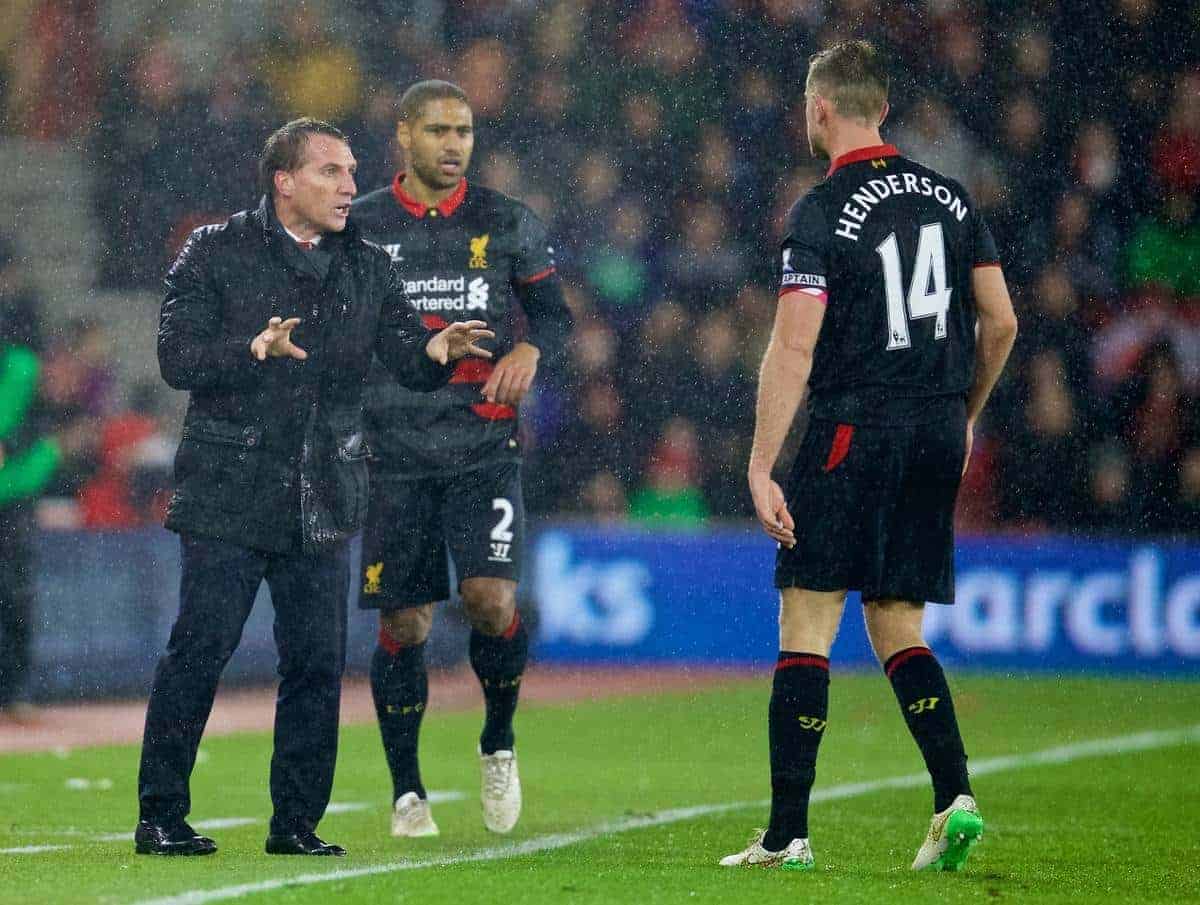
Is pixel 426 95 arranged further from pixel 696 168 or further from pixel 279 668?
pixel 696 168

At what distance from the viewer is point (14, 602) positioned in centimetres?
1000

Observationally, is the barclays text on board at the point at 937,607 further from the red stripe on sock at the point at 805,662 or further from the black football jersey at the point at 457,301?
the red stripe on sock at the point at 805,662

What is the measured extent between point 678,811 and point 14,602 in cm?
419

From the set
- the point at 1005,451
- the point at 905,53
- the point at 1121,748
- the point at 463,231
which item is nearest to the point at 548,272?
the point at 463,231

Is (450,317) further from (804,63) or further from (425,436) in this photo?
(804,63)

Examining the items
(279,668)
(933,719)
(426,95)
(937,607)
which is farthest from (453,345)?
(937,607)

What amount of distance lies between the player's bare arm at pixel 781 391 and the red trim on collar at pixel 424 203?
1.92m

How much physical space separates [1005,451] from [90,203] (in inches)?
244

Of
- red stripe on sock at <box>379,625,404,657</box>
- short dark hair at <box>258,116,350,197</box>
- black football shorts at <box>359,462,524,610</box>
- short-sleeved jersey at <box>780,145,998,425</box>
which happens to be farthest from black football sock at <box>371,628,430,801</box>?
short-sleeved jersey at <box>780,145,998,425</box>

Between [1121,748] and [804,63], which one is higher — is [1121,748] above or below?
below

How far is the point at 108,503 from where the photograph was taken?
1170cm

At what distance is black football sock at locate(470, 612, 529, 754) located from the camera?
6738mm

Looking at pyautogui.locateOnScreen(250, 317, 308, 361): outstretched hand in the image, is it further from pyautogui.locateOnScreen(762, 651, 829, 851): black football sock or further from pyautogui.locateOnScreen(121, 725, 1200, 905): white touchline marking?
pyautogui.locateOnScreen(762, 651, 829, 851): black football sock

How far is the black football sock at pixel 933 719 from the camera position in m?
5.14
